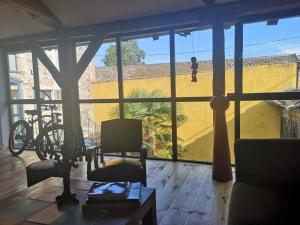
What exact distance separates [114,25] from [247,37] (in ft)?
6.75

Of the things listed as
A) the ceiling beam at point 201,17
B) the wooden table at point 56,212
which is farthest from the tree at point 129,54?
the wooden table at point 56,212

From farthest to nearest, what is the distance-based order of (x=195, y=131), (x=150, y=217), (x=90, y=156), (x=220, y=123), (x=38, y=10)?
(x=195, y=131) → (x=38, y=10) → (x=220, y=123) → (x=90, y=156) → (x=150, y=217)

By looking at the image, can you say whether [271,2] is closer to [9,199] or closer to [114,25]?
[114,25]

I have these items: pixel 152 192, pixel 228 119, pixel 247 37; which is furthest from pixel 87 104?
pixel 152 192

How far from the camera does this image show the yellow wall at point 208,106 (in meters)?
3.80

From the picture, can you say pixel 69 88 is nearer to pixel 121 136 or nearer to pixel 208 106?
pixel 121 136

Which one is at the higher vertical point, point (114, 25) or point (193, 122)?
point (114, 25)

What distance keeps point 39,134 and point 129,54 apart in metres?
2.18

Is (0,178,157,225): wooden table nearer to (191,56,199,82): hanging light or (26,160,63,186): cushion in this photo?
(26,160,63,186): cushion

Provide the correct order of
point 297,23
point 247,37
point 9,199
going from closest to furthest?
point 9,199 → point 297,23 → point 247,37

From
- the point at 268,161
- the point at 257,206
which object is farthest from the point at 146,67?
the point at 257,206

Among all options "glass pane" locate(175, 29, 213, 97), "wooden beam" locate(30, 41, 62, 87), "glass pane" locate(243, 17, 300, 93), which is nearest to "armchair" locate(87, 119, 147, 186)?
"glass pane" locate(175, 29, 213, 97)

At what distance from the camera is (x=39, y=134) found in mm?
4809

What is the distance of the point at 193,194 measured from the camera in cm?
314
